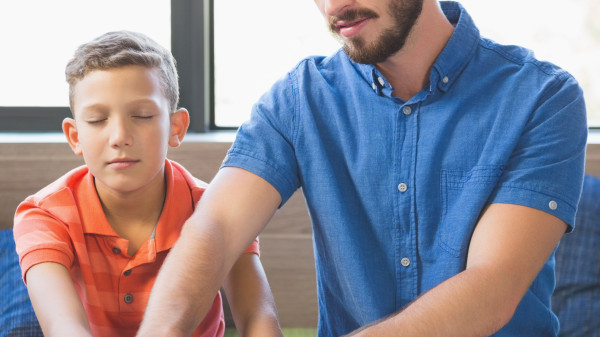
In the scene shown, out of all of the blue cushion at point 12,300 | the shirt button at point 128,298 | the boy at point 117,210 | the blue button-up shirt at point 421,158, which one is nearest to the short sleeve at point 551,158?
the blue button-up shirt at point 421,158

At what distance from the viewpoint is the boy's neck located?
1.43 meters

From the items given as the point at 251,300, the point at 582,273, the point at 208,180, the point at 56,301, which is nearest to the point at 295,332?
the point at 208,180

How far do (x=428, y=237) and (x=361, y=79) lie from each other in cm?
35

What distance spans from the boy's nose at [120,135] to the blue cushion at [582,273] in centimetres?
118

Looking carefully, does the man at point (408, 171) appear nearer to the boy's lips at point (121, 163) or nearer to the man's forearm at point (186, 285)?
the man's forearm at point (186, 285)

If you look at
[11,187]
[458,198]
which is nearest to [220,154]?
[11,187]

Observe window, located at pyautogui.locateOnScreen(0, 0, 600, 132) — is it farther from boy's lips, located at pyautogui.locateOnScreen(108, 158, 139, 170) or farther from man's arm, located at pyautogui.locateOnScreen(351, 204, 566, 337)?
man's arm, located at pyautogui.locateOnScreen(351, 204, 566, 337)

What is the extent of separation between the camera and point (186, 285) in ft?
3.90

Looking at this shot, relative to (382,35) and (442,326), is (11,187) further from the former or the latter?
(442,326)

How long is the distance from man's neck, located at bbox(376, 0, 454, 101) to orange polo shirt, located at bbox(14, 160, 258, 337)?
54 centimetres

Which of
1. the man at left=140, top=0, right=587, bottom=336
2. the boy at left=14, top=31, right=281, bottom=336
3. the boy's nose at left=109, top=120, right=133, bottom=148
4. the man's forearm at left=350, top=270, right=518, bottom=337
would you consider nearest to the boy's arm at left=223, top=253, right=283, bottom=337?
the boy at left=14, top=31, right=281, bottom=336

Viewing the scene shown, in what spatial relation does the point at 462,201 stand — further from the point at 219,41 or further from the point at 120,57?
the point at 219,41

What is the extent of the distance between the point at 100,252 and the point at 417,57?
0.76 m

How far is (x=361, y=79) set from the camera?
140 centimetres
